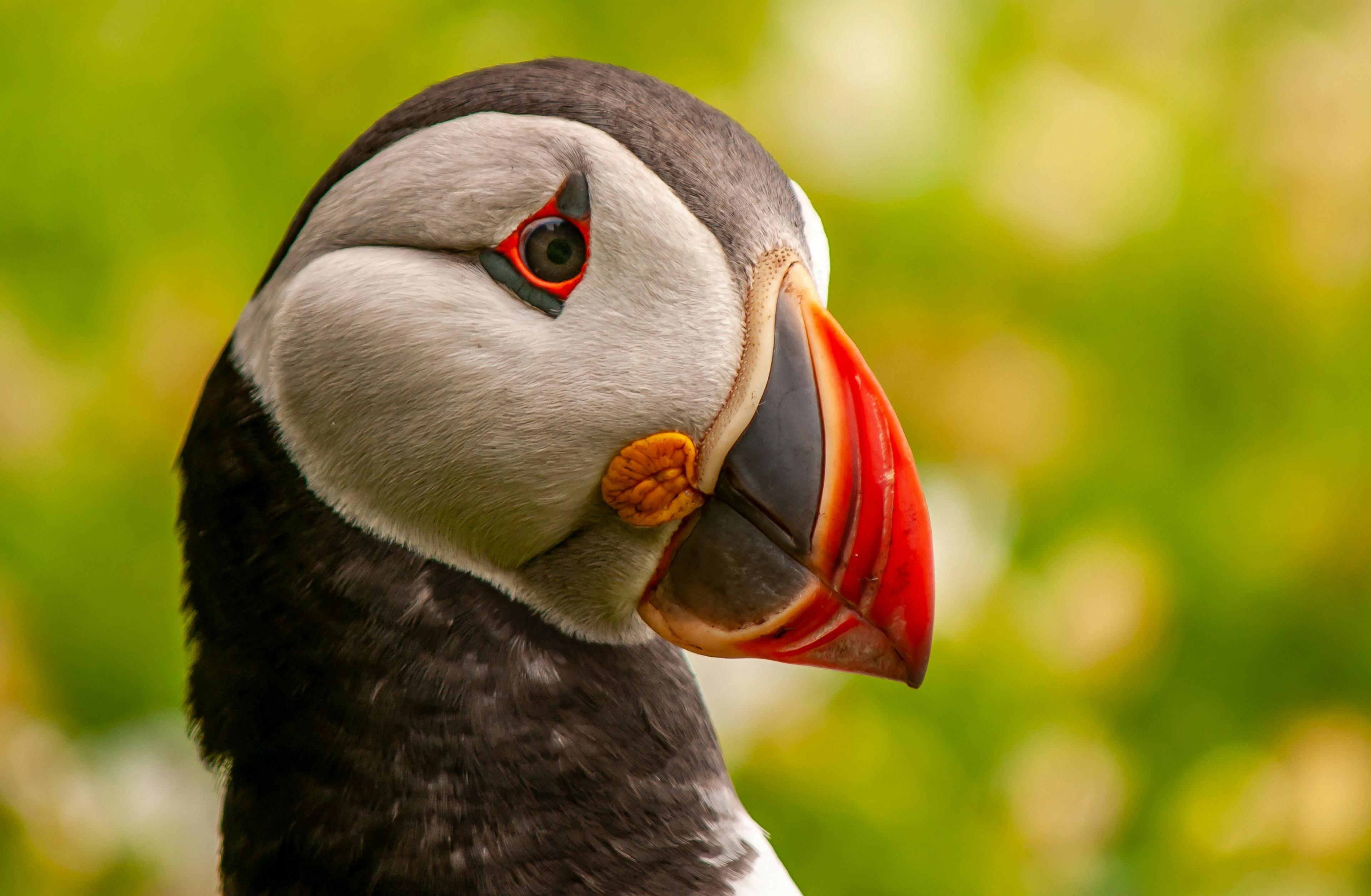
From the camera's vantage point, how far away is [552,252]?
112 centimetres

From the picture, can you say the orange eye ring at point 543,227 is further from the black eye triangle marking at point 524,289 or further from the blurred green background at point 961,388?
the blurred green background at point 961,388

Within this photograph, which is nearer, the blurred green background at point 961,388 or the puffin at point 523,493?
the puffin at point 523,493

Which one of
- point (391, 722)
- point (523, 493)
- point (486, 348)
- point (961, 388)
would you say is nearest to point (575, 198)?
point (486, 348)

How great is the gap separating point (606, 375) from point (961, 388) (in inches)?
71.7

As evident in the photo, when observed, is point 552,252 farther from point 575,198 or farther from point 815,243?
point 815,243

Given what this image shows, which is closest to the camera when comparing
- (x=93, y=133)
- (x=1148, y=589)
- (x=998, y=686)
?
(x=998, y=686)

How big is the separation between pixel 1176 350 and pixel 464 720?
238 centimetres

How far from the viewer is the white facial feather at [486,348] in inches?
43.4

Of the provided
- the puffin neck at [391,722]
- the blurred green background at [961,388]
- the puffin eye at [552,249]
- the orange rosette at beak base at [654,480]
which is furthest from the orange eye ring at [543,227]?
the blurred green background at [961,388]

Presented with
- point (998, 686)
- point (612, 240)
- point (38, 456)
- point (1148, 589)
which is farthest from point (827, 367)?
point (38, 456)

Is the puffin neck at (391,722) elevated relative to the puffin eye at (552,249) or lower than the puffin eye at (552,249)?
lower

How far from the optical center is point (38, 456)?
99.4 inches

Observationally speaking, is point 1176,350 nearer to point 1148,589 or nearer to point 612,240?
point 1148,589

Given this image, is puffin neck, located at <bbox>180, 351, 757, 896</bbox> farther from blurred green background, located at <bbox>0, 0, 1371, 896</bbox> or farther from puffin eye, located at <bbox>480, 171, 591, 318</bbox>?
blurred green background, located at <bbox>0, 0, 1371, 896</bbox>
